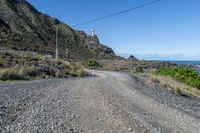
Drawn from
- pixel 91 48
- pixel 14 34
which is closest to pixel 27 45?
pixel 14 34

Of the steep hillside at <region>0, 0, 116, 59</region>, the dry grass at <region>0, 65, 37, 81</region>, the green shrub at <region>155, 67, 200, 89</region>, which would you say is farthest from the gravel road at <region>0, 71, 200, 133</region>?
the steep hillside at <region>0, 0, 116, 59</region>

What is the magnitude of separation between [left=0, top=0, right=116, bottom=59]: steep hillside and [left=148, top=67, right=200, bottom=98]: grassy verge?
4298cm

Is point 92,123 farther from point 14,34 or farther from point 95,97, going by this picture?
point 14,34

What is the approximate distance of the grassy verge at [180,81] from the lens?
2855cm

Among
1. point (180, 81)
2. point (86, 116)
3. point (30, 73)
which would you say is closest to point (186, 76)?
point (180, 81)

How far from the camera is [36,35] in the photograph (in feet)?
322

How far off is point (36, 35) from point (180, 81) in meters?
65.0

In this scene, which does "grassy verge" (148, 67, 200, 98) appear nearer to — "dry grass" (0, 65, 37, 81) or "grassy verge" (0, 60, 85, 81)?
"grassy verge" (0, 60, 85, 81)

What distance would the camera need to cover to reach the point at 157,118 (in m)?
12.1

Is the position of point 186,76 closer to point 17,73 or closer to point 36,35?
point 17,73

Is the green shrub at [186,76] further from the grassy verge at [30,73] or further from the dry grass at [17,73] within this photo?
the dry grass at [17,73]

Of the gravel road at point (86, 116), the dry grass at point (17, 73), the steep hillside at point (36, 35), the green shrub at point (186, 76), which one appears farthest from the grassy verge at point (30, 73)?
the steep hillside at point (36, 35)

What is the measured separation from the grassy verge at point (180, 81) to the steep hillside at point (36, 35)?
4298cm

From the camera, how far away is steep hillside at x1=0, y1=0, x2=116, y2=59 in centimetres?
8650
